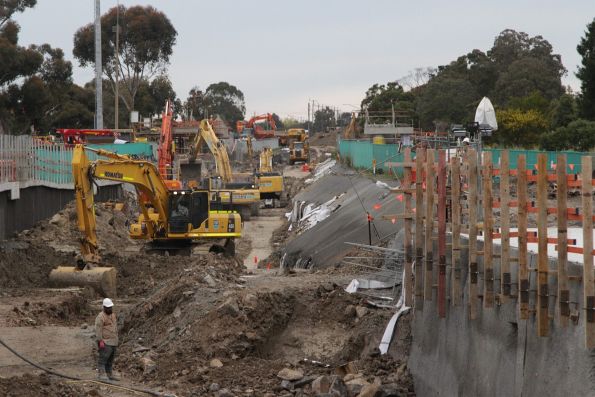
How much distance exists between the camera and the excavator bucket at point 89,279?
27.4 metres

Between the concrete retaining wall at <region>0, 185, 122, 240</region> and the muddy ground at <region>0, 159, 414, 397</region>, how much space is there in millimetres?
8378

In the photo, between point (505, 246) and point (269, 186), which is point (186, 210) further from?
point (269, 186)

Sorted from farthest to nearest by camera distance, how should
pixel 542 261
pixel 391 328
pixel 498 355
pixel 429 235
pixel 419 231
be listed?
pixel 391 328 → pixel 419 231 → pixel 429 235 → pixel 498 355 → pixel 542 261

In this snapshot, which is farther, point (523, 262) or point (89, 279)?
point (89, 279)

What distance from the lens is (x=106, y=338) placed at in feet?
55.5

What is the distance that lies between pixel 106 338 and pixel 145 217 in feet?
54.6

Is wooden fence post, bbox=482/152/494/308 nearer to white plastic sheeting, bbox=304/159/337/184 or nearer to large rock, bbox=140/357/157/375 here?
large rock, bbox=140/357/157/375

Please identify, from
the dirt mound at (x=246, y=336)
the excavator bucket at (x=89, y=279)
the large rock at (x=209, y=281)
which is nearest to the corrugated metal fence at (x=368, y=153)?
the excavator bucket at (x=89, y=279)

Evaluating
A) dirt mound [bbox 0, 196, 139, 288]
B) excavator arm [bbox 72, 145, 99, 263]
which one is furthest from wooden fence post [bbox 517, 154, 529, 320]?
dirt mound [bbox 0, 196, 139, 288]

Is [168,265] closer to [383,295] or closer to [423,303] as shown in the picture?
[383,295]

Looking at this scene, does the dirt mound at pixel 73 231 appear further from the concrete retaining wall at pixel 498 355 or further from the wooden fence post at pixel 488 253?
the wooden fence post at pixel 488 253

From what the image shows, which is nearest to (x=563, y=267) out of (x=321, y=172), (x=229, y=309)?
(x=229, y=309)

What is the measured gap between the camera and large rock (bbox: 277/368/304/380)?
16109 millimetres


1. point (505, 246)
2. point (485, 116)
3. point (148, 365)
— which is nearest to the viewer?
point (505, 246)
